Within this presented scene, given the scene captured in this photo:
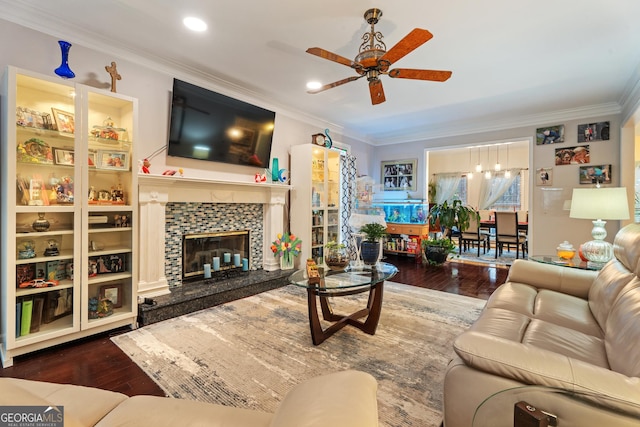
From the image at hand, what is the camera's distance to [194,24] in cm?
243

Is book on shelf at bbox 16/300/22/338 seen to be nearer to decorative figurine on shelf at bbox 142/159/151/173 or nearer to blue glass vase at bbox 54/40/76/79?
decorative figurine on shelf at bbox 142/159/151/173

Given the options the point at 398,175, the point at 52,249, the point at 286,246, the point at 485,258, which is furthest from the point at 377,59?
the point at 485,258

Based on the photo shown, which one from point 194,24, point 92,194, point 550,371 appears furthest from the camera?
point 92,194

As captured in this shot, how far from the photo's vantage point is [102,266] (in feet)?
8.48

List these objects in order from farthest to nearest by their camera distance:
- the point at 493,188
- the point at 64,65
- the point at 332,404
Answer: the point at 493,188 < the point at 64,65 < the point at 332,404

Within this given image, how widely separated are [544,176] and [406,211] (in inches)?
93.4

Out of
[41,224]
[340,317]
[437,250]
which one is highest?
[41,224]

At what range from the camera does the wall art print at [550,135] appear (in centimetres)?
464

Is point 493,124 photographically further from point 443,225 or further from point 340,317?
point 340,317

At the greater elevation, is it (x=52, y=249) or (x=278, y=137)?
(x=278, y=137)

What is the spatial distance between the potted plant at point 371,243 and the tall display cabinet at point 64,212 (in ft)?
6.98

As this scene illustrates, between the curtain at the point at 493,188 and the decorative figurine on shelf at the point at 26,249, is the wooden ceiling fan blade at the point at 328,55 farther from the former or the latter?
the curtain at the point at 493,188

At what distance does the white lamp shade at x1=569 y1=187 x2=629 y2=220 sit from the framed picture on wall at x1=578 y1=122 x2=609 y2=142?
1.97 meters

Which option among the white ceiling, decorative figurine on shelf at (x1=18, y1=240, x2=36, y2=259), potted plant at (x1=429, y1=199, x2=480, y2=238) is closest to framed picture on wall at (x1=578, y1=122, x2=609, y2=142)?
the white ceiling
